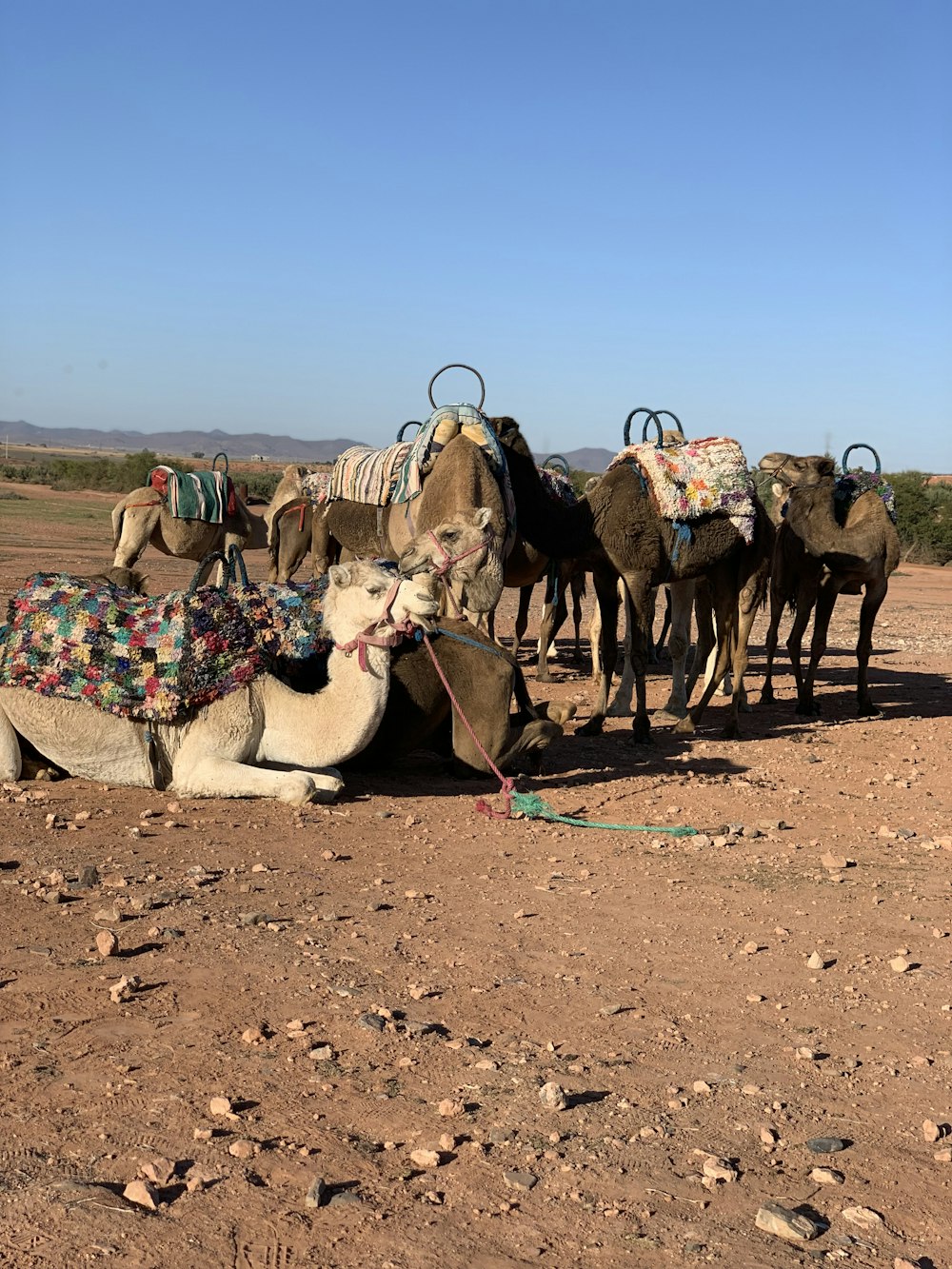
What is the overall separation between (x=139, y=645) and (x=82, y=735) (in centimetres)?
58

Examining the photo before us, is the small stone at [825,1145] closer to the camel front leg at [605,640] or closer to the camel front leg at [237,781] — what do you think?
the camel front leg at [237,781]

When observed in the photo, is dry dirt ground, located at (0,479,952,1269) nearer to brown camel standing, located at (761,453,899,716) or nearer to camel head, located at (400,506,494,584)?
camel head, located at (400,506,494,584)

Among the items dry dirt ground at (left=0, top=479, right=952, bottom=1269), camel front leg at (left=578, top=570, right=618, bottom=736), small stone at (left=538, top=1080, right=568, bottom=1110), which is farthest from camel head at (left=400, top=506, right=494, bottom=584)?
small stone at (left=538, top=1080, right=568, bottom=1110)

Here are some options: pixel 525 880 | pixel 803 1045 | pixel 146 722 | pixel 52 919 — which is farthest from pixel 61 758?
pixel 803 1045

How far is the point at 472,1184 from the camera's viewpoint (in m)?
3.21

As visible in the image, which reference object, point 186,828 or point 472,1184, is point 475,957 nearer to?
point 472,1184

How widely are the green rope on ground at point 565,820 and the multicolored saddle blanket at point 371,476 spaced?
189 inches

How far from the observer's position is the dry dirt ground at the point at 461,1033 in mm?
3061

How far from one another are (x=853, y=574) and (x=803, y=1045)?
8787mm

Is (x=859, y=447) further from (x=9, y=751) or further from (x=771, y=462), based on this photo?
(x=9, y=751)

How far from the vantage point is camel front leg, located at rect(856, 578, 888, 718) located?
1216 centimetres

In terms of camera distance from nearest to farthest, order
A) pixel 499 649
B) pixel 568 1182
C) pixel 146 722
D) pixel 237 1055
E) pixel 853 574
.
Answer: pixel 568 1182 → pixel 237 1055 → pixel 146 722 → pixel 499 649 → pixel 853 574

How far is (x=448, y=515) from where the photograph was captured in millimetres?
9727

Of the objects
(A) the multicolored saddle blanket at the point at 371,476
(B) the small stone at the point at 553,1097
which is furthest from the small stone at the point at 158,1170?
(A) the multicolored saddle blanket at the point at 371,476
